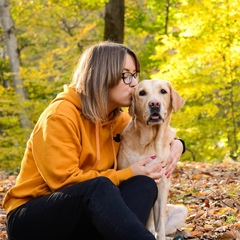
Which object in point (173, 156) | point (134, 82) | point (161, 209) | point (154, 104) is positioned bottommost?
point (161, 209)

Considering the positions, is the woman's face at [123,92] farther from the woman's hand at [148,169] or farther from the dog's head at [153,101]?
the woman's hand at [148,169]

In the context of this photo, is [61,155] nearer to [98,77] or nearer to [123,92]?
[98,77]

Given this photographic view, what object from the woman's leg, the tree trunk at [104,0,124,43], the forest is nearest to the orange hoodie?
the woman's leg

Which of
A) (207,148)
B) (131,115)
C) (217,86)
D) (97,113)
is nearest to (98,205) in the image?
(97,113)

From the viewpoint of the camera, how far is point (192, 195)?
17.0ft

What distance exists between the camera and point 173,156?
3627 mm

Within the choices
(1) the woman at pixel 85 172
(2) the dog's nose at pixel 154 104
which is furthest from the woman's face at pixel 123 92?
(2) the dog's nose at pixel 154 104

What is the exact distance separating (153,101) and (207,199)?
1.79m

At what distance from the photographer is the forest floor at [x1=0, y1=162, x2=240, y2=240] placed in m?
3.82

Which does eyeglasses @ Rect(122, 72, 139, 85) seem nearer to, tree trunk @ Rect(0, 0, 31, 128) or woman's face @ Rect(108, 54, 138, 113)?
woman's face @ Rect(108, 54, 138, 113)

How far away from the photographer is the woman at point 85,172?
2.73 meters

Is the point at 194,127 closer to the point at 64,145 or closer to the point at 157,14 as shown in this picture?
the point at 157,14

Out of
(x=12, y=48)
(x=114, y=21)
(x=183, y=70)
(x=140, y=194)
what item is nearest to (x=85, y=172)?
(x=140, y=194)

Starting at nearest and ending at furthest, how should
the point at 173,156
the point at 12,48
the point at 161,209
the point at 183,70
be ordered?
the point at 161,209 → the point at 173,156 → the point at 183,70 → the point at 12,48
